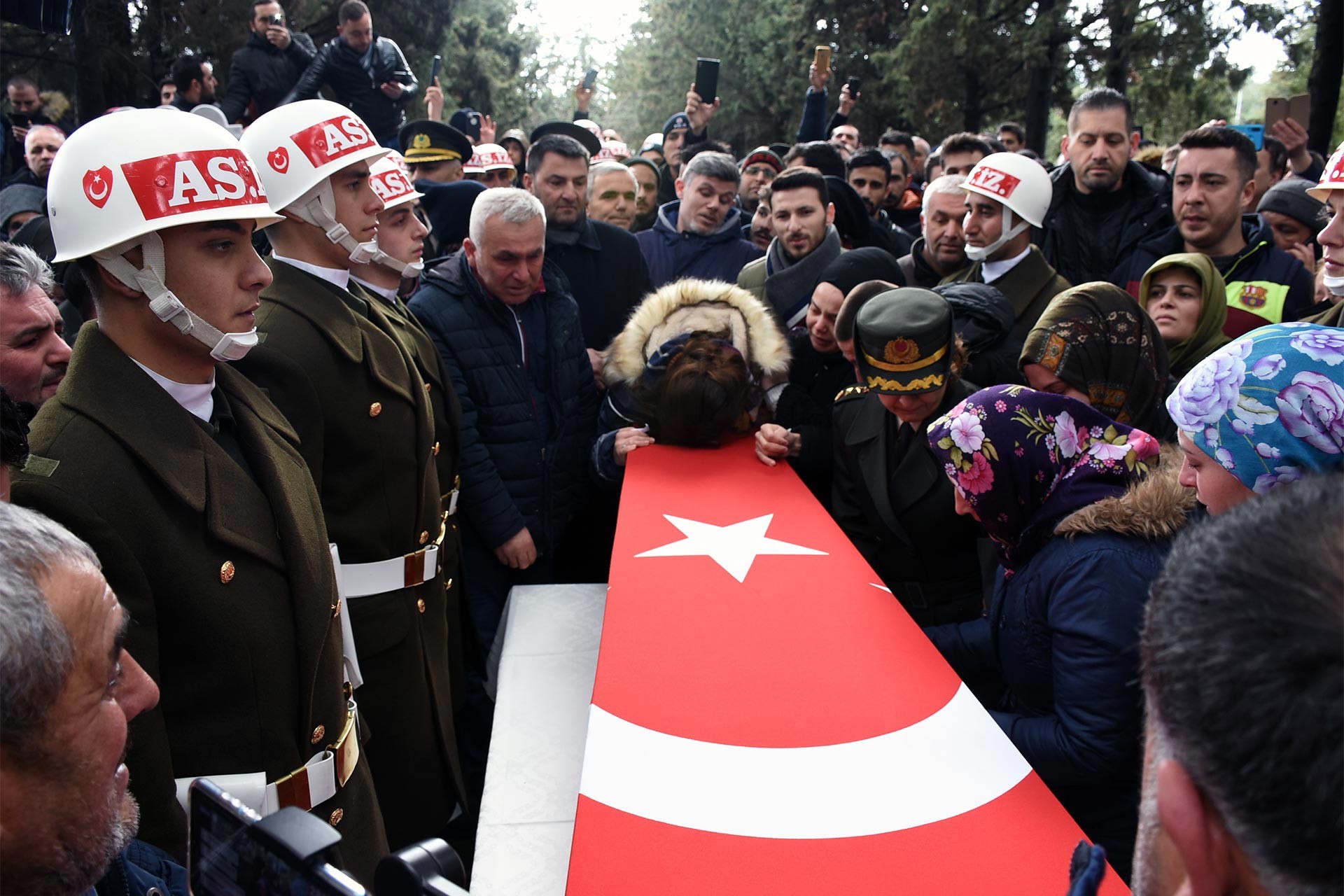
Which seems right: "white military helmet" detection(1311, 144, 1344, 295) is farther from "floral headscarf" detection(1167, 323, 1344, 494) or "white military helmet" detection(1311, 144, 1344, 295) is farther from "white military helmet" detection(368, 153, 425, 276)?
"white military helmet" detection(368, 153, 425, 276)

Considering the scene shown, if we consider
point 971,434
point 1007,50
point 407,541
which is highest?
point 1007,50

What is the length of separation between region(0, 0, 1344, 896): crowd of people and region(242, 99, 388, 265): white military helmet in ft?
0.04

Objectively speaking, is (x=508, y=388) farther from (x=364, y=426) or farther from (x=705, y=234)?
(x=705, y=234)

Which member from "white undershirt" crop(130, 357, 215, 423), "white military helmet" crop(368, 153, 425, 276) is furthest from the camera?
"white military helmet" crop(368, 153, 425, 276)

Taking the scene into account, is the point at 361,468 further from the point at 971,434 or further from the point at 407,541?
the point at 971,434

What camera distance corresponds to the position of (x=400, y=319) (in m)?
3.41

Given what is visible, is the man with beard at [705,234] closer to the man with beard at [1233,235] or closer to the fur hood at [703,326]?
the fur hood at [703,326]

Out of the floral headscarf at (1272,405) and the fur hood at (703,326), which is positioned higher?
the floral headscarf at (1272,405)

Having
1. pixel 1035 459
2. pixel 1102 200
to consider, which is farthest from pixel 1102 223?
pixel 1035 459

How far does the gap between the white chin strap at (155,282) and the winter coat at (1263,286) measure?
348cm

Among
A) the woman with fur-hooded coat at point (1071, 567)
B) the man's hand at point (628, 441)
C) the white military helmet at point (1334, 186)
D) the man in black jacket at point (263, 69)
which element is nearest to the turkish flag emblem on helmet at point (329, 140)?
the man's hand at point (628, 441)

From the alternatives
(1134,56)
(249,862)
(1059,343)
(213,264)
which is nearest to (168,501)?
(213,264)

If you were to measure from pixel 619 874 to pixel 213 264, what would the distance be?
1.51m

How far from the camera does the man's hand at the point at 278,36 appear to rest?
920 centimetres
